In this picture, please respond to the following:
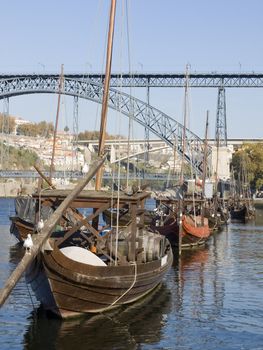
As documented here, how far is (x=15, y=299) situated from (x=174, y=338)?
23.4 ft

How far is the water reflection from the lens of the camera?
62.7 feet

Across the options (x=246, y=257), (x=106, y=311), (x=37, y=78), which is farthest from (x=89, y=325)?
(x=37, y=78)

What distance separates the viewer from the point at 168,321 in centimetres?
2255

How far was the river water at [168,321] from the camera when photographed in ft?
64.1

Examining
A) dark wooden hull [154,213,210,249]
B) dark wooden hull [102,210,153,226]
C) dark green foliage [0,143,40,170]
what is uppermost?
dark green foliage [0,143,40,170]

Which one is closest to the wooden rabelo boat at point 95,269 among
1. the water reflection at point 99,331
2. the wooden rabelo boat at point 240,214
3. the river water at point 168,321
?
the water reflection at point 99,331

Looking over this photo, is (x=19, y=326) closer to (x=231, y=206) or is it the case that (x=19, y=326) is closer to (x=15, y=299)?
(x=15, y=299)

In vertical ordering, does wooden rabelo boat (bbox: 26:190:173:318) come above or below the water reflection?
above

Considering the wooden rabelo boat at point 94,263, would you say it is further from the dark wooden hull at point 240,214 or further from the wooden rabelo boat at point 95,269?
the dark wooden hull at point 240,214

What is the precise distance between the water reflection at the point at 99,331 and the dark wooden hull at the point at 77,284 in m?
0.35

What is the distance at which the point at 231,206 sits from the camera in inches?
4031

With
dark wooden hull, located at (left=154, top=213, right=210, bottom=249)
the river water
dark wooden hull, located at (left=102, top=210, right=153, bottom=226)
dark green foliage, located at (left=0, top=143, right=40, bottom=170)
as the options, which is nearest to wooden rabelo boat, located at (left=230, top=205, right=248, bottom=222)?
dark wooden hull, located at (left=102, top=210, right=153, bottom=226)

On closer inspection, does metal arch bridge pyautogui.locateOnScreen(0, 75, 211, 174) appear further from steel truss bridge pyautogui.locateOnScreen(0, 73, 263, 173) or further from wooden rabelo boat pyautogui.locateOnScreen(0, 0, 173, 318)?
wooden rabelo boat pyautogui.locateOnScreen(0, 0, 173, 318)

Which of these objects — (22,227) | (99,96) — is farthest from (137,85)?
(22,227)
